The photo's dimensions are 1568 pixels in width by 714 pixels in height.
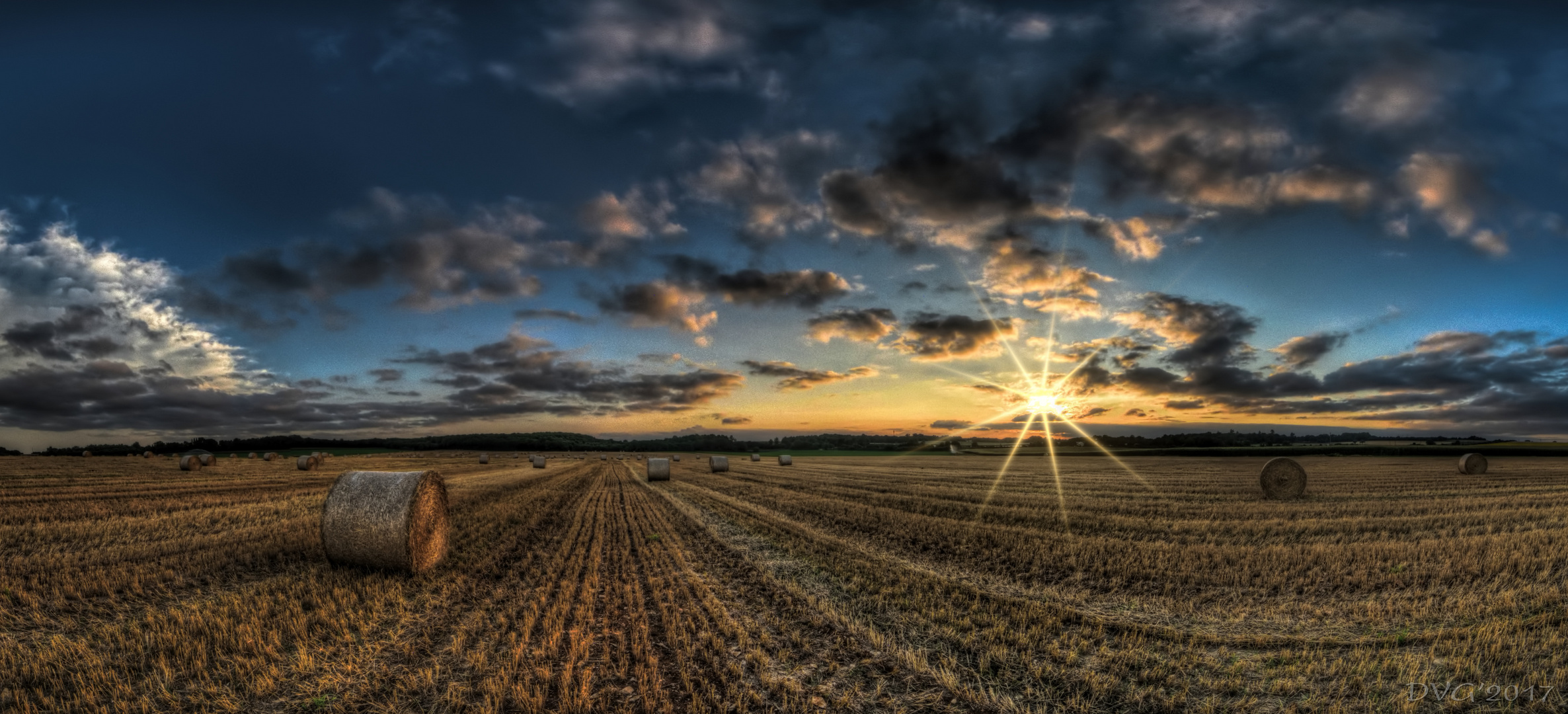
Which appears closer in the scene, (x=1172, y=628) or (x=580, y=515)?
(x=1172, y=628)

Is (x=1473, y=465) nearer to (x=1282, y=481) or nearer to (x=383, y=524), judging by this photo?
(x=1282, y=481)

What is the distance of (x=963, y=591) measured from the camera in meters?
8.96

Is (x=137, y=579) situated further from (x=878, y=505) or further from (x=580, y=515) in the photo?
(x=878, y=505)

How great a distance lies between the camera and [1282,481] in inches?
870

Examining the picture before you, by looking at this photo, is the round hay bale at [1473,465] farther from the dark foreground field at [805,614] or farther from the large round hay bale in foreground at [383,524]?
the large round hay bale in foreground at [383,524]

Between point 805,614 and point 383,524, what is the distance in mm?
7362

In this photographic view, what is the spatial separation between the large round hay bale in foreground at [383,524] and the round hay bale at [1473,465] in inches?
1885

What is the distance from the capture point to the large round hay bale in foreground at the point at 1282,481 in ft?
70.7

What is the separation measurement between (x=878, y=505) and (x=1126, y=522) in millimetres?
6617

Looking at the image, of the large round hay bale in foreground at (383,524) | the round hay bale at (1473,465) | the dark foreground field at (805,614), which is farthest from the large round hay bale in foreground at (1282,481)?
the large round hay bale in foreground at (383,524)

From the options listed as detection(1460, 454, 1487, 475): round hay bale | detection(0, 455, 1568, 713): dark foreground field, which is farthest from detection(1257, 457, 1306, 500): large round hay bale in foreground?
detection(1460, 454, 1487, 475): round hay bale

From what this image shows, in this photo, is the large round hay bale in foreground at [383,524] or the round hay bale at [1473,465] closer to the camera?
the large round hay bale in foreground at [383,524]

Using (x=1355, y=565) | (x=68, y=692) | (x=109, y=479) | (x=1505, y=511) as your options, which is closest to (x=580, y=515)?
(x=68, y=692)

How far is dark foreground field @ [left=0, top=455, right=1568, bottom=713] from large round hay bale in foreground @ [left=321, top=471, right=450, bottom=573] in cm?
45
